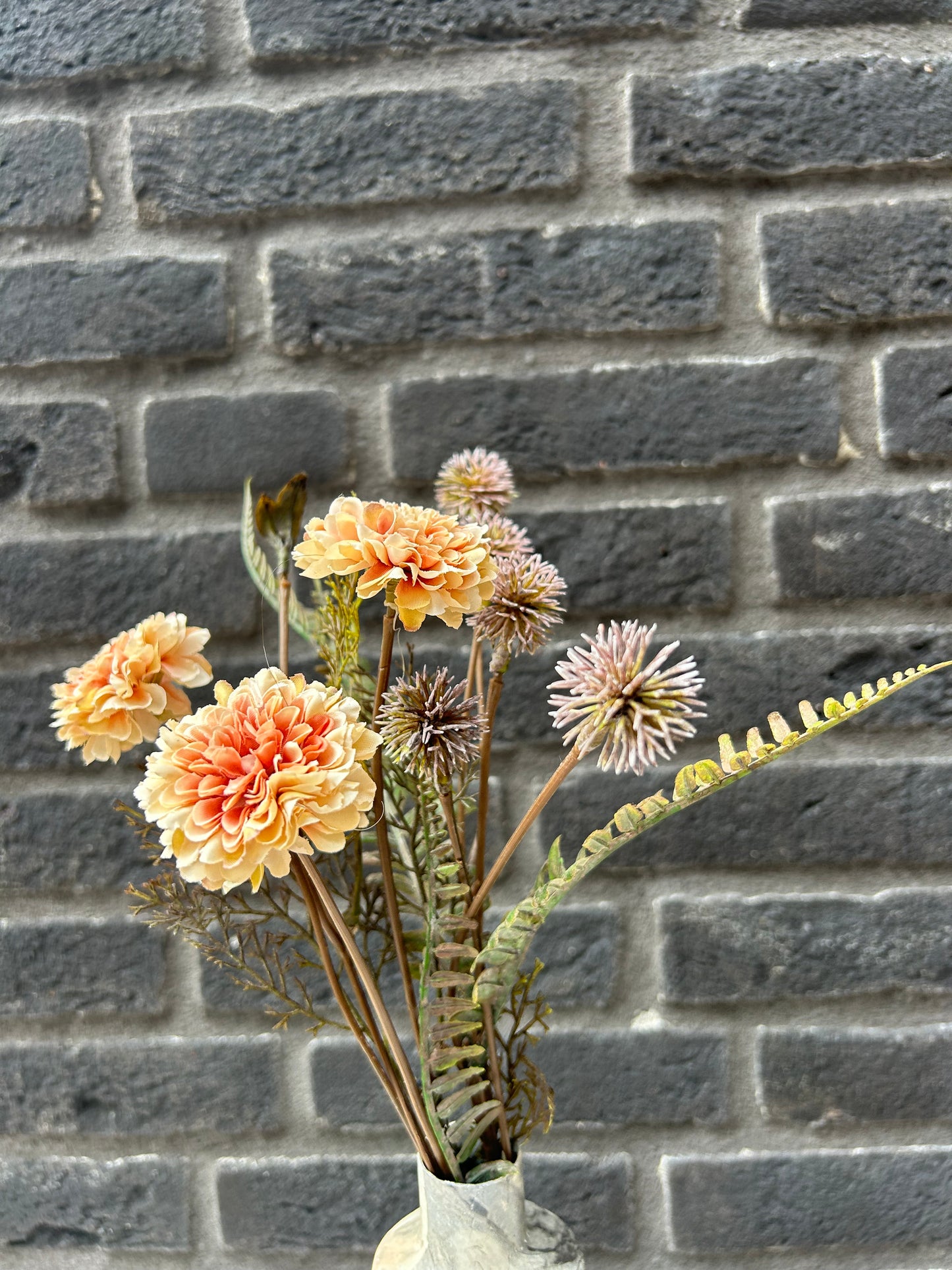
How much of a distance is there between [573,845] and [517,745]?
0.09 m

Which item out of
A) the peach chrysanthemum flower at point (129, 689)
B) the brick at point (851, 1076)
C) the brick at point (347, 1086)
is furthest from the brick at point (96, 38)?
the brick at point (851, 1076)

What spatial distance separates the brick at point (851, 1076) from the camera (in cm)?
72

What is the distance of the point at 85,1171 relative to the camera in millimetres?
756

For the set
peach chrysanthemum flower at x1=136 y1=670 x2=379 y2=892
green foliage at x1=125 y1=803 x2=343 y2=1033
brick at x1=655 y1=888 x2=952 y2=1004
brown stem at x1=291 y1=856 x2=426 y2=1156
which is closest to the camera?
peach chrysanthemum flower at x1=136 y1=670 x2=379 y2=892

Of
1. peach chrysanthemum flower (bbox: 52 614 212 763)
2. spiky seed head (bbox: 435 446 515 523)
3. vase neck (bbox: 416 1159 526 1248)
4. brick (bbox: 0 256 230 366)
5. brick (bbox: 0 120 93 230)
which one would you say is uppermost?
brick (bbox: 0 120 93 230)

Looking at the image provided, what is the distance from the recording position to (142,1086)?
2.46 ft

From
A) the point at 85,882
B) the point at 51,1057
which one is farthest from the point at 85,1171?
the point at 85,882

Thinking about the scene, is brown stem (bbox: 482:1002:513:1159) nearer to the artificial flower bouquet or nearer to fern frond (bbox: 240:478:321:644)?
the artificial flower bouquet

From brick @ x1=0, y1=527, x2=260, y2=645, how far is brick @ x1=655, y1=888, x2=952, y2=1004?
42 cm

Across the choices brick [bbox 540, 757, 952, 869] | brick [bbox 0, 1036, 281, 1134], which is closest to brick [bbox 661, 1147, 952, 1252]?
brick [bbox 540, 757, 952, 869]

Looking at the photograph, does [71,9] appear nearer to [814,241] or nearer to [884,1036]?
[814,241]

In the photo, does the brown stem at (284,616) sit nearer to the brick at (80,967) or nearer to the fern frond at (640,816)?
the fern frond at (640,816)

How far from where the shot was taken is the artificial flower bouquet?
1.36 feet

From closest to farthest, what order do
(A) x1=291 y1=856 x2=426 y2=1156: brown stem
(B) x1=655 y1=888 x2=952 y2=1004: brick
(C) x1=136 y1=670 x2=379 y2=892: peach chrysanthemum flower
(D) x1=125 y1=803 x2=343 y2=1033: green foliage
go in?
(C) x1=136 y1=670 x2=379 y2=892: peach chrysanthemum flower, (A) x1=291 y1=856 x2=426 y2=1156: brown stem, (D) x1=125 y1=803 x2=343 y2=1033: green foliage, (B) x1=655 y1=888 x2=952 y2=1004: brick
